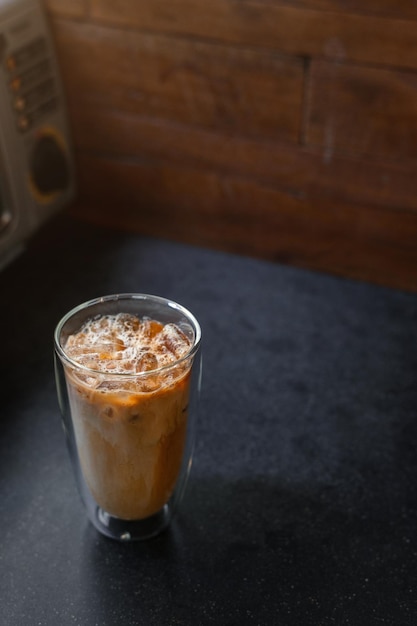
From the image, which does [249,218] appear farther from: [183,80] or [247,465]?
[247,465]

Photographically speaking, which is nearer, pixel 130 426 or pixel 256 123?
pixel 130 426

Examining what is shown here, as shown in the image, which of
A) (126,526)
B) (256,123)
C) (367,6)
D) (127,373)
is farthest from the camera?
(256,123)

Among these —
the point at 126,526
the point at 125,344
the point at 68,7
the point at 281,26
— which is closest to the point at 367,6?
the point at 281,26

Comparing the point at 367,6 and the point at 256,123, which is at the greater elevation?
the point at 367,6

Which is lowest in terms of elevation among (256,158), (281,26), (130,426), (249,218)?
(249,218)

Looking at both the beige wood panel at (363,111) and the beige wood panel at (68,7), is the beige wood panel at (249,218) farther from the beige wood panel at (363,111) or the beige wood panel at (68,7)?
the beige wood panel at (68,7)

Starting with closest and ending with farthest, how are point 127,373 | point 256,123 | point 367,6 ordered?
point 127,373 < point 367,6 < point 256,123

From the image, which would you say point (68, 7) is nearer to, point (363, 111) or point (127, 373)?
point (363, 111)

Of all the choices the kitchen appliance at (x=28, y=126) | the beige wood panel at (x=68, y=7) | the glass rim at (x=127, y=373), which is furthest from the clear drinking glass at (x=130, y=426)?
the beige wood panel at (x=68, y=7)
